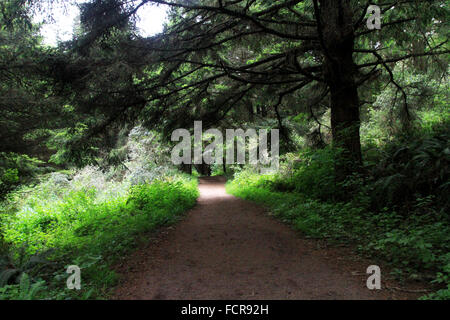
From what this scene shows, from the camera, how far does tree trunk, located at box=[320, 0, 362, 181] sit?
6312 millimetres

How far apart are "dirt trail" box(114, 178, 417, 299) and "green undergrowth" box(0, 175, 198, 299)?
0.41 m

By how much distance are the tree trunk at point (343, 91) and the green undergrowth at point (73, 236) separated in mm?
4856

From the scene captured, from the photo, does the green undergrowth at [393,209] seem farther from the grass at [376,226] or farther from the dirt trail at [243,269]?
the dirt trail at [243,269]

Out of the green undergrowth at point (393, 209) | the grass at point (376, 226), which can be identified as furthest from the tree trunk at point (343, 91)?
the grass at point (376, 226)

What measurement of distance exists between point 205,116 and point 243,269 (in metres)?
5.75

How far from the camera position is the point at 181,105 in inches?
330

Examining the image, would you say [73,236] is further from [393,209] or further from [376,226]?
[393,209]

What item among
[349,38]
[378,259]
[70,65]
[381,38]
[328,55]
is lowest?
[378,259]

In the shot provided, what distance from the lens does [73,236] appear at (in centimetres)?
605

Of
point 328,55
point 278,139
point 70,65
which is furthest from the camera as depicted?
point 278,139

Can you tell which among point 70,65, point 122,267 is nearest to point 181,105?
point 70,65

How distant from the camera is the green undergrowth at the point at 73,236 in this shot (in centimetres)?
328
